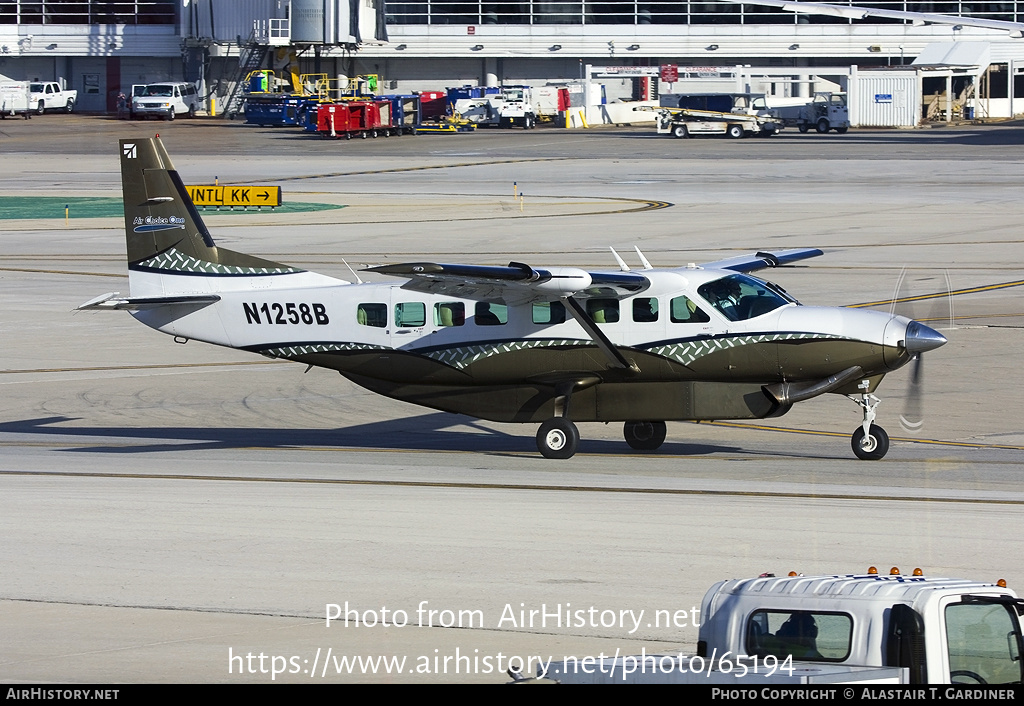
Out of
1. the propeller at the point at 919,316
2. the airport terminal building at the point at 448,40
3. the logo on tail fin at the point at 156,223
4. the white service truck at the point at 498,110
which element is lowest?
the propeller at the point at 919,316

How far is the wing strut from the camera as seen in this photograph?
1981cm

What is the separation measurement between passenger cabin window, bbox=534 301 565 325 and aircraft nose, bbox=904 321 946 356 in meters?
4.69

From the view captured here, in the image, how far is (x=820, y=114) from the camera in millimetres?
97750

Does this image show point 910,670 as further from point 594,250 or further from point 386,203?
point 386,203

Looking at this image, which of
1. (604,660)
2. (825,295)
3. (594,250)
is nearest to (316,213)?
(594,250)

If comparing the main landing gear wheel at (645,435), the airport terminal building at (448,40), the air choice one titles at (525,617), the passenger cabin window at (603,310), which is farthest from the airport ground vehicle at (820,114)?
the air choice one titles at (525,617)

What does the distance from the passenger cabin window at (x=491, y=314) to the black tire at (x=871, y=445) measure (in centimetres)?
512

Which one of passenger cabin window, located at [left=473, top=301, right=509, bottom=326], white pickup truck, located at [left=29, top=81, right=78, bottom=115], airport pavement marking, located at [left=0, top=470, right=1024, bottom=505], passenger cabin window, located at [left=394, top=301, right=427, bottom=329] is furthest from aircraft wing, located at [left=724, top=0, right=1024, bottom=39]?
white pickup truck, located at [left=29, top=81, right=78, bottom=115]

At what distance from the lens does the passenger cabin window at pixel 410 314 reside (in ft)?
67.8

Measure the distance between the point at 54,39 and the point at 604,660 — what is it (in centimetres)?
11992

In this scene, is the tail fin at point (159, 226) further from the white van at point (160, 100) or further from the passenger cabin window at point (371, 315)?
the white van at point (160, 100)

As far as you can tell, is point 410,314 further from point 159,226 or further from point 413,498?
point 159,226

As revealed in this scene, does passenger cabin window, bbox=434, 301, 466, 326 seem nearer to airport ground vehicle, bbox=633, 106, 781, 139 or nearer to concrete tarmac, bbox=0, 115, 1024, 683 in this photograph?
concrete tarmac, bbox=0, 115, 1024, 683

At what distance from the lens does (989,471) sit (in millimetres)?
18578
